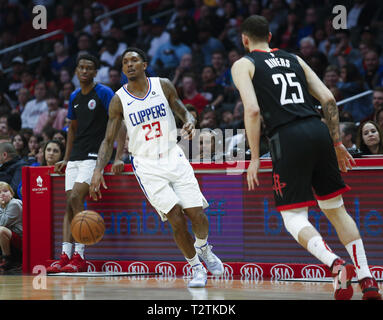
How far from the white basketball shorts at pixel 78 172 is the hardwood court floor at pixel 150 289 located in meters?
1.20

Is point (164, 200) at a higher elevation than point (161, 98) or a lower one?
lower

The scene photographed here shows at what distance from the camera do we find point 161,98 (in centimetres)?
732

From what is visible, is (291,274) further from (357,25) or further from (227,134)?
(357,25)

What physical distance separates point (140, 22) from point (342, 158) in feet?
36.8

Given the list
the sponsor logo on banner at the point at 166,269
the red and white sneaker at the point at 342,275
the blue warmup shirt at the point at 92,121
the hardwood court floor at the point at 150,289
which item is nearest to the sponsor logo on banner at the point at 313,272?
the hardwood court floor at the point at 150,289

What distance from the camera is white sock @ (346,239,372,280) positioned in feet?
17.6

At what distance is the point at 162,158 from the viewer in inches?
281

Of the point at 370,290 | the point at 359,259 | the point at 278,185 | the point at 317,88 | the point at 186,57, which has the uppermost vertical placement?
the point at 186,57

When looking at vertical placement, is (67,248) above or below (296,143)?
below

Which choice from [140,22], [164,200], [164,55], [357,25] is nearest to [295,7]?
[357,25]

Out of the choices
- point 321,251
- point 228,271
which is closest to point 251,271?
point 228,271

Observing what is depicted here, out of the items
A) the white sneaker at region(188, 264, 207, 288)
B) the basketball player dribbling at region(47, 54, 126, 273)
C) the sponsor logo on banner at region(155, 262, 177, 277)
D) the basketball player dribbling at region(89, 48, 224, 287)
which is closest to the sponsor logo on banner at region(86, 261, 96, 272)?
the basketball player dribbling at region(47, 54, 126, 273)

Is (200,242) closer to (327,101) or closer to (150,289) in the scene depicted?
(150,289)

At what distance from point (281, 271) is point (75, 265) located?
2.54m
